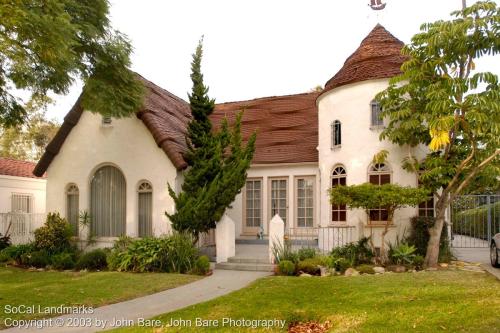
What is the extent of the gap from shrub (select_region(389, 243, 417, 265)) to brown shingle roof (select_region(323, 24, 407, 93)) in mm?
5495

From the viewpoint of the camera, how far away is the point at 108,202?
16.6 metres

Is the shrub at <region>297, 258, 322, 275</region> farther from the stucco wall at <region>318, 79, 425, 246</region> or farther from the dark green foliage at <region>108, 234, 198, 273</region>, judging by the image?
the dark green foliage at <region>108, 234, 198, 273</region>

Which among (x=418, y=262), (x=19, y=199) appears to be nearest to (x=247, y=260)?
(x=418, y=262)

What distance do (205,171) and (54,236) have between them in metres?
6.07

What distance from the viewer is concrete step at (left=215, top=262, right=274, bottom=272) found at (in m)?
13.0

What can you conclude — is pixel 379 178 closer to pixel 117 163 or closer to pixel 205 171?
pixel 205 171

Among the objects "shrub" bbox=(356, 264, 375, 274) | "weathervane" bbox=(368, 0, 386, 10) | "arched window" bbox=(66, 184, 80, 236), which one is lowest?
"shrub" bbox=(356, 264, 375, 274)

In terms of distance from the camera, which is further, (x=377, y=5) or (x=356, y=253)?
(x=377, y=5)

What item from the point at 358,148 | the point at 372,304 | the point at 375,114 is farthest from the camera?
the point at 358,148

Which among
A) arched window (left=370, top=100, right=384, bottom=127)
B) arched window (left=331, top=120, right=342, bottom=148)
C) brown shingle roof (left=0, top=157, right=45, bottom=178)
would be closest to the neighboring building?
brown shingle roof (left=0, top=157, right=45, bottom=178)

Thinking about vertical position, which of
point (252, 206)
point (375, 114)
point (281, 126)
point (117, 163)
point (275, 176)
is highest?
point (281, 126)

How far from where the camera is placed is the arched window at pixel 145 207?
15914mm

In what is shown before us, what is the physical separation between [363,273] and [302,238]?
17.4 feet

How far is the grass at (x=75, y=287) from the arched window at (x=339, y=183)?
5839mm
